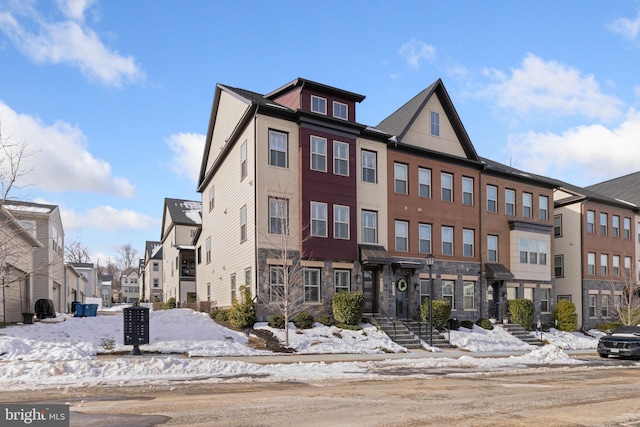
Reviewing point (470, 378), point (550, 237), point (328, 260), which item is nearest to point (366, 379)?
point (470, 378)


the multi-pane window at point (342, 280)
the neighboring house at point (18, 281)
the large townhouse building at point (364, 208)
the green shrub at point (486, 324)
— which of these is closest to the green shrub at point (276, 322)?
the large townhouse building at point (364, 208)

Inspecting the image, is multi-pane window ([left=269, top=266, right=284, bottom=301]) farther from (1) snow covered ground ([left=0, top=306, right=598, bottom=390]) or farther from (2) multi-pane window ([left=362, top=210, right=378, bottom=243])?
(2) multi-pane window ([left=362, top=210, right=378, bottom=243])

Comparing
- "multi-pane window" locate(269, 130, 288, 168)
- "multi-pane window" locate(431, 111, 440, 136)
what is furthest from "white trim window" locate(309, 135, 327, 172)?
"multi-pane window" locate(431, 111, 440, 136)

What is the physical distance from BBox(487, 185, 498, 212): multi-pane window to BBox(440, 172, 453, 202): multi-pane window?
3.24 m

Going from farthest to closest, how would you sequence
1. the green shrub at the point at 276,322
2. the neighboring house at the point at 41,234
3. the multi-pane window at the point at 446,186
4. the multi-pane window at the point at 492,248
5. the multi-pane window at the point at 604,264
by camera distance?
the multi-pane window at the point at 604,264 → the multi-pane window at the point at 492,248 → the neighboring house at the point at 41,234 → the multi-pane window at the point at 446,186 → the green shrub at the point at 276,322

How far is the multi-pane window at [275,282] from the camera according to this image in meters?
24.6

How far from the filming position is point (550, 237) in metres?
36.9

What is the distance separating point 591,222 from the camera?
4003cm

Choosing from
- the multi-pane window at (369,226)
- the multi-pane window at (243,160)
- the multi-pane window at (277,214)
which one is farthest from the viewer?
the multi-pane window at (369,226)

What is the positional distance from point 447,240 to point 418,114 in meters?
7.39

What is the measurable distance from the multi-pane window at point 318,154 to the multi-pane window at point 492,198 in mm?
12582

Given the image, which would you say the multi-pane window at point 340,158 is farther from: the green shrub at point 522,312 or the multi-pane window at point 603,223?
the multi-pane window at point 603,223

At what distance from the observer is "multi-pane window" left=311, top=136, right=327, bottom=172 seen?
26347 mm

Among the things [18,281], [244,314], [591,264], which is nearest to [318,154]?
[244,314]
